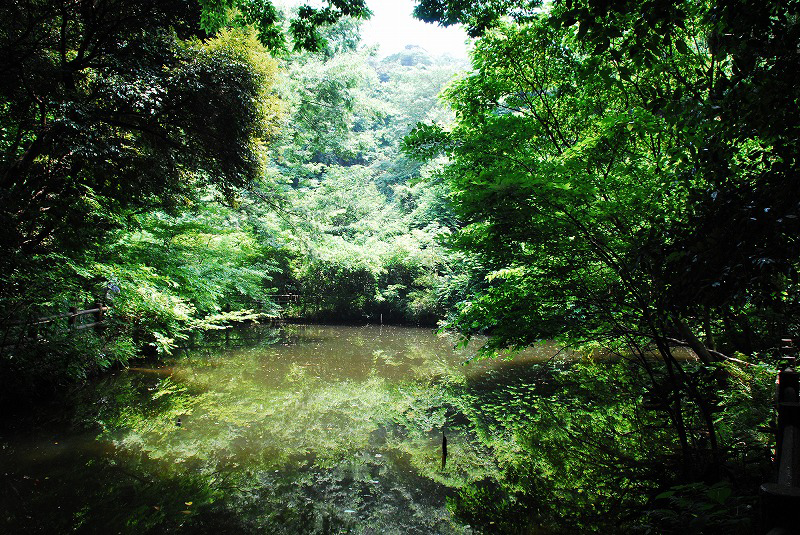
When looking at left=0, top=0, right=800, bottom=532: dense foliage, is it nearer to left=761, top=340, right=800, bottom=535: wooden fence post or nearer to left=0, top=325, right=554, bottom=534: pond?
left=0, top=325, right=554, bottom=534: pond

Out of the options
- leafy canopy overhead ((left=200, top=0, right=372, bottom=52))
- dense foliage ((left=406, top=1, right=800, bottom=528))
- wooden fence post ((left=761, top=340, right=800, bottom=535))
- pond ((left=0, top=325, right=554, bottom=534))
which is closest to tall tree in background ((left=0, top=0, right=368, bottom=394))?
leafy canopy overhead ((left=200, top=0, right=372, bottom=52))

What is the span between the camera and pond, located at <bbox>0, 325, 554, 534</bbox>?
11.5ft

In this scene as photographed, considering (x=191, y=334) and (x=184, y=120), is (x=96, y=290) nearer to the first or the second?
(x=184, y=120)

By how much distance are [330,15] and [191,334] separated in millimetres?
10571

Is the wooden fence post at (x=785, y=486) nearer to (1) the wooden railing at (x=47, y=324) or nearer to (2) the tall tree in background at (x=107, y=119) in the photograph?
(2) the tall tree in background at (x=107, y=119)

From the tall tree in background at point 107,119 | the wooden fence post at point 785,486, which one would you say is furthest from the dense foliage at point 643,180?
the tall tree in background at point 107,119

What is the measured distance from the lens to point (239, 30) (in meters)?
6.46

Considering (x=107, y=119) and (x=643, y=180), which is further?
(x=107, y=119)

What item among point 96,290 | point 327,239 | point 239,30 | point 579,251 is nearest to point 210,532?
point 579,251

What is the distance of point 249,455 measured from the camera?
471 cm

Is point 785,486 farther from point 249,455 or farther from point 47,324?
point 47,324

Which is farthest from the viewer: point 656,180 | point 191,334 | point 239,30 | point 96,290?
point 191,334

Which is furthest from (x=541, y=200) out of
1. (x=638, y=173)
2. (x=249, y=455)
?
(x=249, y=455)

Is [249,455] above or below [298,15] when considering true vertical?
below
